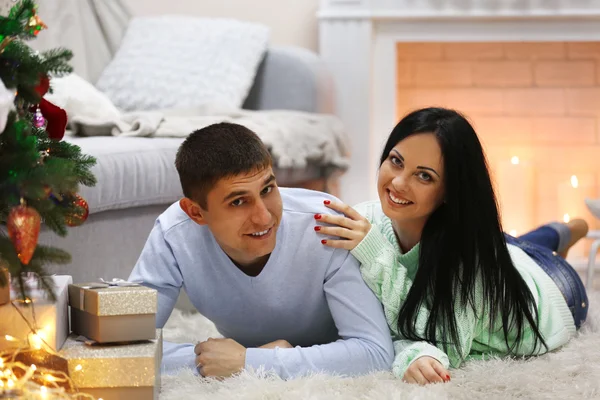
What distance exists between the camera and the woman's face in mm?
1529

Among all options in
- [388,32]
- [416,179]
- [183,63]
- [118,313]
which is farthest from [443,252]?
[388,32]

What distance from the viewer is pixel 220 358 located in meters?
1.37

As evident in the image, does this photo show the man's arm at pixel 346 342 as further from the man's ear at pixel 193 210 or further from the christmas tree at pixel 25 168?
the christmas tree at pixel 25 168

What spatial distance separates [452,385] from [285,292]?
0.31 metres

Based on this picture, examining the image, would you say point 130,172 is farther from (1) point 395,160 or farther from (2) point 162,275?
(1) point 395,160

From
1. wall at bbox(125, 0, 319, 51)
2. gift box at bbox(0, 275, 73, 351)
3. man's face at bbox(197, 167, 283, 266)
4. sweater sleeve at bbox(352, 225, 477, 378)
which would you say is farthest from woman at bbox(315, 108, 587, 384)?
wall at bbox(125, 0, 319, 51)

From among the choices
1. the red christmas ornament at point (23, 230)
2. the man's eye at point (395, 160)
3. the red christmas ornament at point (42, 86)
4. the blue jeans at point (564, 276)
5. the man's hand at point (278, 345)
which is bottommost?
the blue jeans at point (564, 276)

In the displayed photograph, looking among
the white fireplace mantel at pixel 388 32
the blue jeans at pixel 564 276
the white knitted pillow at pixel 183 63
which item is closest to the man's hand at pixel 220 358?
the blue jeans at pixel 564 276

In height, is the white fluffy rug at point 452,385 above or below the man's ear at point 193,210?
below

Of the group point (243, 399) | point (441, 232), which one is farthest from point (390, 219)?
point (243, 399)

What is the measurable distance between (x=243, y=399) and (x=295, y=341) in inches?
13.1

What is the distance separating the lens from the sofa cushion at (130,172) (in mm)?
1744

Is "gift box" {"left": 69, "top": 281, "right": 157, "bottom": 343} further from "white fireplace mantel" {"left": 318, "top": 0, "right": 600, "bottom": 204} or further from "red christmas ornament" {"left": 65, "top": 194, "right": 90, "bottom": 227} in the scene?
"white fireplace mantel" {"left": 318, "top": 0, "right": 600, "bottom": 204}

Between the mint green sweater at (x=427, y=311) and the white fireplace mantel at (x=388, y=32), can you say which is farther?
the white fireplace mantel at (x=388, y=32)
